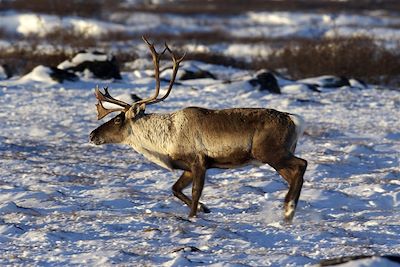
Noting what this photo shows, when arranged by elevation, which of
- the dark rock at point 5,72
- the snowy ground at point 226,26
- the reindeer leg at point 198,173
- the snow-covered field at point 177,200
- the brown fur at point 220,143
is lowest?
the snowy ground at point 226,26

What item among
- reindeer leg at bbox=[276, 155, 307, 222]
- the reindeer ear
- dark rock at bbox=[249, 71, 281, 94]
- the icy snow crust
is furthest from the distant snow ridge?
reindeer leg at bbox=[276, 155, 307, 222]

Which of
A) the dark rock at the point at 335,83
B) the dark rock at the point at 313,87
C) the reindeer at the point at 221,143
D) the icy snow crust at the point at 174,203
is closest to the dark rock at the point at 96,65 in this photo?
the dark rock at the point at 313,87

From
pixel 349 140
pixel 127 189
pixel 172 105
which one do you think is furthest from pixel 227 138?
pixel 172 105

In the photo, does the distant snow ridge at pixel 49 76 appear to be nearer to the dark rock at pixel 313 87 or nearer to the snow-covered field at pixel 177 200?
the snow-covered field at pixel 177 200

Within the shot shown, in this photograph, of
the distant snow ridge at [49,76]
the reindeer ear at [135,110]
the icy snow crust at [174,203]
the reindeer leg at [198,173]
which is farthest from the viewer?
the distant snow ridge at [49,76]

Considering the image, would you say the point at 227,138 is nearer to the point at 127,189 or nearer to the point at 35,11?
the point at 127,189

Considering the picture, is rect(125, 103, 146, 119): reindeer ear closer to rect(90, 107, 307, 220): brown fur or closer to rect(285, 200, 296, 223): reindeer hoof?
rect(90, 107, 307, 220): brown fur

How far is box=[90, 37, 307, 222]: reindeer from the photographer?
22.1 ft

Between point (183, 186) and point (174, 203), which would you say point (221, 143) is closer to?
point (183, 186)

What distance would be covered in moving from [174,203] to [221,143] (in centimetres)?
88

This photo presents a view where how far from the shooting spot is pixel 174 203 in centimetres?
740

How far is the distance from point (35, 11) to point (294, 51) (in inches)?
915

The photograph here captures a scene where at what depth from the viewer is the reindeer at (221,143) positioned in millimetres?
6730

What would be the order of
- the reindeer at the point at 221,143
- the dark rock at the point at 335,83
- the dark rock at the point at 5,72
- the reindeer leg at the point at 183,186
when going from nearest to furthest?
the reindeer at the point at 221,143, the reindeer leg at the point at 183,186, the dark rock at the point at 335,83, the dark rock at the point at 5,72
